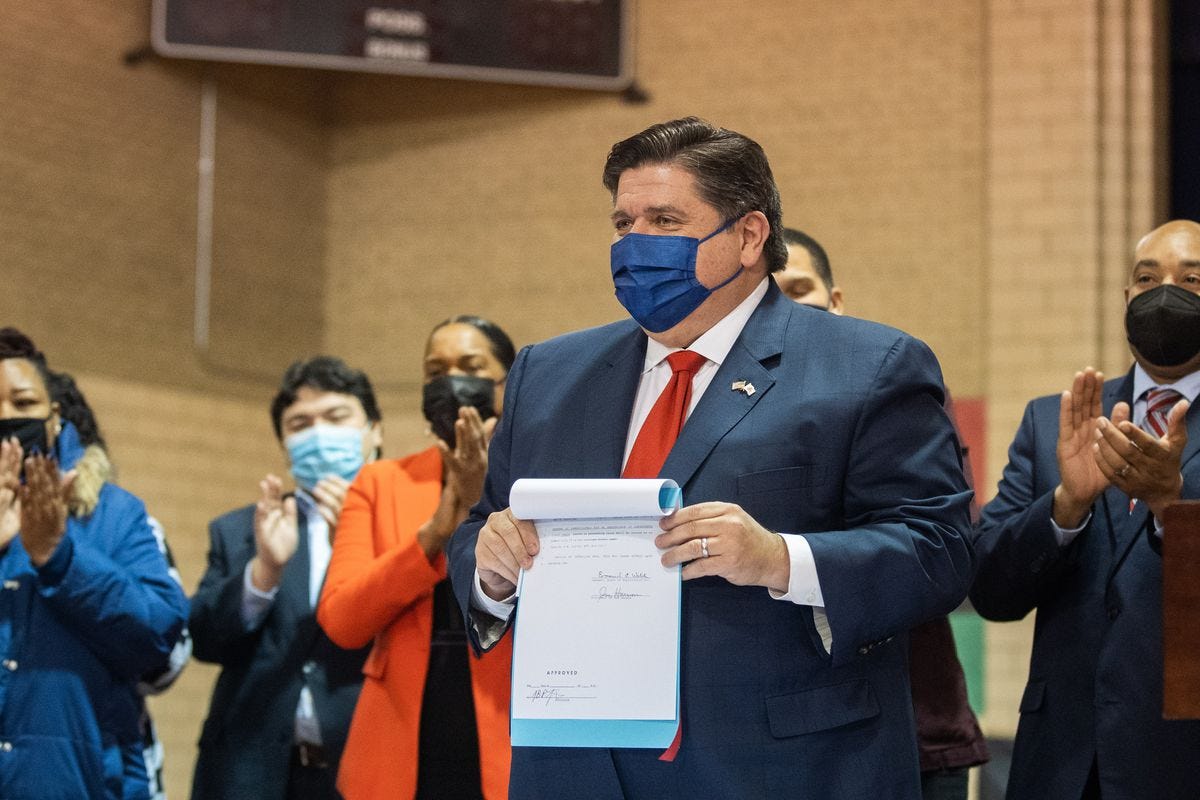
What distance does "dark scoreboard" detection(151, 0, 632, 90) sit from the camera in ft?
25.2

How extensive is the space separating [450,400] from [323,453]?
0.78 m

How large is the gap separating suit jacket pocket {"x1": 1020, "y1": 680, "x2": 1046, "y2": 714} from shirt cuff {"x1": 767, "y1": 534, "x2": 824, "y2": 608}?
114 centimetres

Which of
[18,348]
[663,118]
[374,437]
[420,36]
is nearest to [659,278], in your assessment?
[374,437]

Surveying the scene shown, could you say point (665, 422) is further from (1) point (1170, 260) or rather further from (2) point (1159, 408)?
(1) point (1170, 260)

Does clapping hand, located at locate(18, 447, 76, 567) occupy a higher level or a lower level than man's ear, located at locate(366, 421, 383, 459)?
lower

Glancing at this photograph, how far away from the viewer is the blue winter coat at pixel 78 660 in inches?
151

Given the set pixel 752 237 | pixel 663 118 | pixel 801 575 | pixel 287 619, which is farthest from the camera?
pixel 663 118

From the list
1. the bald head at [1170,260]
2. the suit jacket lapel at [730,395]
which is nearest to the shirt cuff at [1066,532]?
the bald head at [1170,260]

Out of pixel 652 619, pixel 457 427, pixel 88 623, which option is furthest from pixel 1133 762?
pixel 88 623

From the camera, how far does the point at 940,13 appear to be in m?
7.87

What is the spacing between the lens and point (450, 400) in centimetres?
390

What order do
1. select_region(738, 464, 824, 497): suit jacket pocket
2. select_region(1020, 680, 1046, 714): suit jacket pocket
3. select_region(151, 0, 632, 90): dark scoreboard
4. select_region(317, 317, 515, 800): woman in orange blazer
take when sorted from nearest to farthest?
select_region(738, 464, 824, 497): suit jacket pocket
select_region(1020, 680, 1046, 714): suit jacket pocket
select_region(317, 317, 515, 800): woman in orange blazer
select_region(151, 0, 632, 90): dark scoreboard

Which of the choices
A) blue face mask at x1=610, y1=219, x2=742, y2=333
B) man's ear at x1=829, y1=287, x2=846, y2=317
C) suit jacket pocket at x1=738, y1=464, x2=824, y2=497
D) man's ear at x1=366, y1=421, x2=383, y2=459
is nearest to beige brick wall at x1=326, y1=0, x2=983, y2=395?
man's ear at x1=366, y1=421, x2=383, y2=459

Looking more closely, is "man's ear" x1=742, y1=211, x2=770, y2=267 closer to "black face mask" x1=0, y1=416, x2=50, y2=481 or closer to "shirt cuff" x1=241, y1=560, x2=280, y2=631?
"shirt cuff" x1=241, y1=560, x2=280, y2=631
